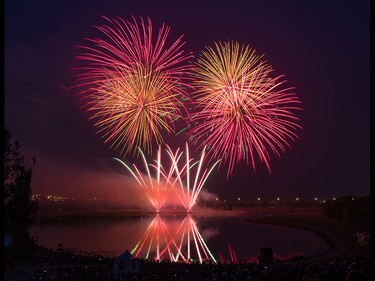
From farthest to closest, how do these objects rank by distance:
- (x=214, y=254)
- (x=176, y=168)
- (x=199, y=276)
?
(x=176, y=168) < (x=214, y=254) < (x=199, y=276)

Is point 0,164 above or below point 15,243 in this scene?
above

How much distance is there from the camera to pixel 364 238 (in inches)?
2045

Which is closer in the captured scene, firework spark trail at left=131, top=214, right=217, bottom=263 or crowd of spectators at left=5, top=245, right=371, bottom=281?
crowd of spectators at left=5, top=245, right=371, bottom=281

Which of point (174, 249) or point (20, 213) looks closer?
point (20, 213)

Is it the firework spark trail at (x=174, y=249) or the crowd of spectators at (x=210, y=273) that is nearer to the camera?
the crowd of spectators at (x=210, y=273)

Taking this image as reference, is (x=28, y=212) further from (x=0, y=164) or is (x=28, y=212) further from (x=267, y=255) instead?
(x=0, y=164)

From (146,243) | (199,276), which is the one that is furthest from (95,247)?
(199,276)

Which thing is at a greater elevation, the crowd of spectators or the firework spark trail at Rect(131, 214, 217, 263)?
the crowd of spectators

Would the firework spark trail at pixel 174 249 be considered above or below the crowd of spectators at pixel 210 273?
below

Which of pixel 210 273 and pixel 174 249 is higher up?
pixel 210 273

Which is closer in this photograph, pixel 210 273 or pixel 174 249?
pixel 210 273

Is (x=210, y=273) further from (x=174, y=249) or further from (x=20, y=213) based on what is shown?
(x=174, y=249)

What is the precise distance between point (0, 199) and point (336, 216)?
84879mm

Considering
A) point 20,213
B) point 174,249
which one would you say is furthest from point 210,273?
point 174,249
